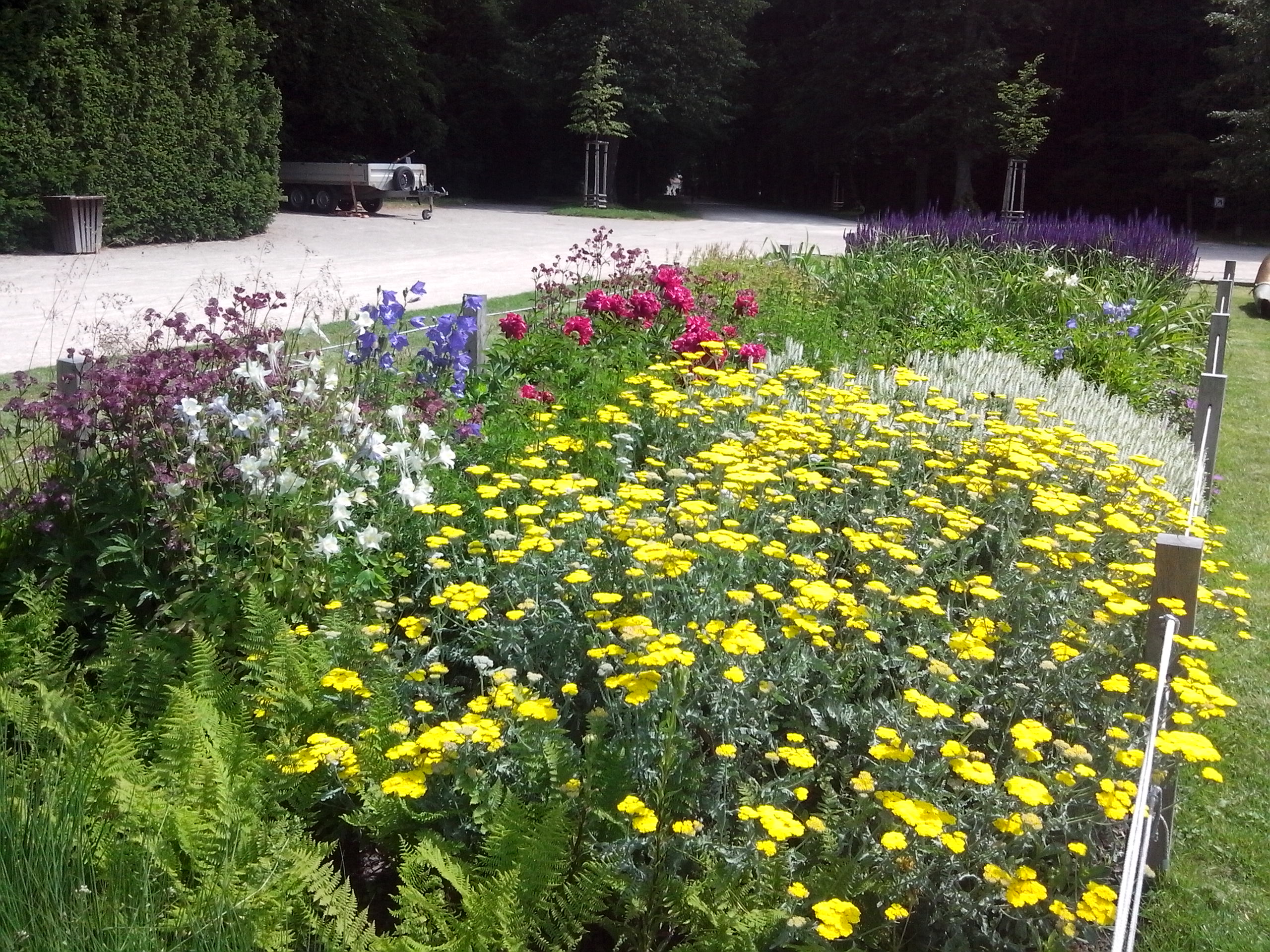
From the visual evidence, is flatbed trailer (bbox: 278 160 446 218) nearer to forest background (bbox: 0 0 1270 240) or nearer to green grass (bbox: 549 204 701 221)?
forest background (bbox: 0 0 1270 240)

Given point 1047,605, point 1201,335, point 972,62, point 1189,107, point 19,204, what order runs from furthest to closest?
point 972,62 → point 1189,107 → point 19,204 → point 1201,335 → point 1047,605

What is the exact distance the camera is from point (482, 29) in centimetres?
3941

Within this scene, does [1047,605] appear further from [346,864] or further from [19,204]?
[19,204]

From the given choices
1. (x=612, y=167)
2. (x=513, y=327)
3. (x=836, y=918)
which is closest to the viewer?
(x=836, y=918)

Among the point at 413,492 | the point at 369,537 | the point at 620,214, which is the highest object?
the point at 620,214

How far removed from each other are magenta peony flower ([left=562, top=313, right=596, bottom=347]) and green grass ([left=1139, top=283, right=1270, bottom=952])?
3.40 metres

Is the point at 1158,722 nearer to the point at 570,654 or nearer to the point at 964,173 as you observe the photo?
the point at 570,654

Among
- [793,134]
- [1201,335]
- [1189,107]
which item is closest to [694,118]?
[793,134]

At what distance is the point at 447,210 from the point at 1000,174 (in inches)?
849

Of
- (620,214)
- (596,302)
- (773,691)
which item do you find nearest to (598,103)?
(620,214)

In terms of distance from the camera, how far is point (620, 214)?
31078 millimetres

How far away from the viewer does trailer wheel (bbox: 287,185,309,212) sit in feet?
93.5

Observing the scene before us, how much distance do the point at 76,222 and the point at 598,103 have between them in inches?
761

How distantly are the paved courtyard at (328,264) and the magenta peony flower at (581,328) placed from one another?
1185 millimetres
